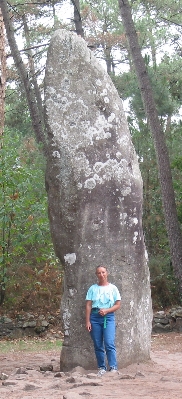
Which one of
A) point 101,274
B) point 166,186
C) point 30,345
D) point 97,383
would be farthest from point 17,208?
point 97,383

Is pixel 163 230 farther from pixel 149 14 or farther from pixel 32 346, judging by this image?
pixel 149 14

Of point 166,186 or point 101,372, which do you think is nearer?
point 101,372

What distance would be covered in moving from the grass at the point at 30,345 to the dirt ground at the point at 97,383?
2450mm

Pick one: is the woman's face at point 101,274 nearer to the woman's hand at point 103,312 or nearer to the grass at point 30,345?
the woman's hand at point 103,312

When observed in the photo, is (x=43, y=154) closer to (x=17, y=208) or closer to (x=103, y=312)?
(x=17, y=208)

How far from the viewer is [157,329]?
41.5ft

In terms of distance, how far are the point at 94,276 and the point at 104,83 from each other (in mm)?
2355

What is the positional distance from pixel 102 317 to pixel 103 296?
0.76 ft

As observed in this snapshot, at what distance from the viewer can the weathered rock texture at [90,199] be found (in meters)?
6.68

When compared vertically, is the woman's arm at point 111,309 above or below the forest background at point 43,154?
below

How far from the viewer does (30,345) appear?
10.6 metres

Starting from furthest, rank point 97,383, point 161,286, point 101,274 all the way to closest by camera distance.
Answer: point 161,286 < point 101,274 < point 97,383

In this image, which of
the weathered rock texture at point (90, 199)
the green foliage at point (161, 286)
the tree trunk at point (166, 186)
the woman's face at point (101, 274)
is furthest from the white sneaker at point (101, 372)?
the green foliage at point (161, 286)

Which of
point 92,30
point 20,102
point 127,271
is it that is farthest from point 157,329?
point 92,30
